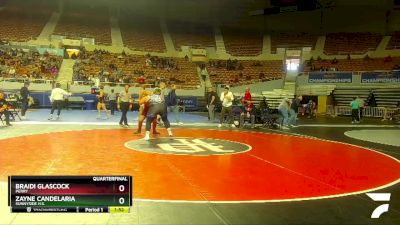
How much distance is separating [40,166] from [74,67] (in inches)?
1069

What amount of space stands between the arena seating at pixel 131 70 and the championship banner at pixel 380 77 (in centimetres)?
1306

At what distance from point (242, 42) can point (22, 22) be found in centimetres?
2161

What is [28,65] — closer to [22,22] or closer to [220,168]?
[22,22]

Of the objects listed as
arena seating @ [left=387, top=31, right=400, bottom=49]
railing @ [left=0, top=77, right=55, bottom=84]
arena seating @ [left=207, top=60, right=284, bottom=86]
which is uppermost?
arena seating @ [left=387, top=31, right=400, bottom=49]

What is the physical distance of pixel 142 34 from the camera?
1651 inches

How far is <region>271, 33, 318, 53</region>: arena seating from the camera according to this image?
4112 centimetres

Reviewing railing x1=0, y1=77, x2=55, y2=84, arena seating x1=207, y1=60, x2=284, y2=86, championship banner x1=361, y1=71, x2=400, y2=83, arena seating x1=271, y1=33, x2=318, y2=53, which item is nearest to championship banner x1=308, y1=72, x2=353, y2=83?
championship banner x1=361, y1=71, x2=400, y2=83

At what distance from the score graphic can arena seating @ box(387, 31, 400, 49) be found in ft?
123

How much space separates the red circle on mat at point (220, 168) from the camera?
5.90 m

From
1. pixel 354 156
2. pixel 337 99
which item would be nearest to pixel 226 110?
pixel 354 156

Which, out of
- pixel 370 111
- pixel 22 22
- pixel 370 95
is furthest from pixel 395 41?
pixel 22 22

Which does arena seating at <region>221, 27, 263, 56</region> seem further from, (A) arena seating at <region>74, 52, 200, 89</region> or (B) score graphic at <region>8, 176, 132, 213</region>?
(B) score graphic at <region>8, 176, 132, 213</region>

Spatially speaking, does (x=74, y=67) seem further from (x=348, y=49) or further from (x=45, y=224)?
(x=45, y=224)

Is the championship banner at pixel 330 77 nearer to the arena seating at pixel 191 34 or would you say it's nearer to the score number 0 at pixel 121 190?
the arena seating at pixel 191 34
